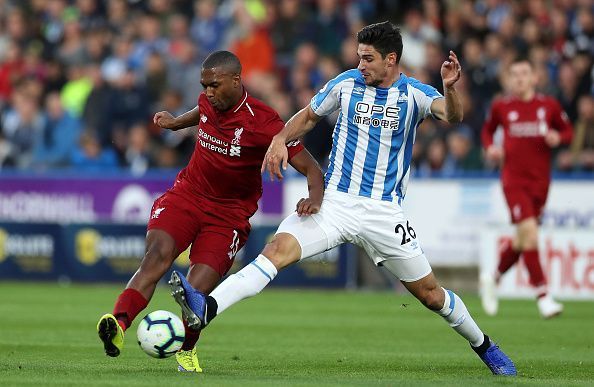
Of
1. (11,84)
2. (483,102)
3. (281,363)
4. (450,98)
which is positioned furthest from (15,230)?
(450,98)

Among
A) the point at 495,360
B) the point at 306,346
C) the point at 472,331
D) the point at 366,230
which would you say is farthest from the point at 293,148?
the point at 306,346

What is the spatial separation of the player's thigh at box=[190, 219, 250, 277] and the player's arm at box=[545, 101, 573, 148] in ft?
19.1

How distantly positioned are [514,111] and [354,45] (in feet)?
21.5

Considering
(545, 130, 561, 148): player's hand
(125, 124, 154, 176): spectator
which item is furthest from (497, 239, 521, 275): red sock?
(125, 124, 154, 176): spectator

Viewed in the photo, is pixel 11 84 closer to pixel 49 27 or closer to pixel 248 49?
pixel 49 27

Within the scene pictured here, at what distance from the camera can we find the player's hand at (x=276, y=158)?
809cm

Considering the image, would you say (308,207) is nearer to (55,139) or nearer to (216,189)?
(216,189)

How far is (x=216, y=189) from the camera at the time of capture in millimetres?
8852

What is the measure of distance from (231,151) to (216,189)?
31 centimetres

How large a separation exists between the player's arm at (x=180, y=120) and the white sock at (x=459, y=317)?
2198 millimetres

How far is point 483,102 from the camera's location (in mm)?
19547

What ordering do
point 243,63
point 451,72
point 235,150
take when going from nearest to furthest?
point 451,72, point 235,150, point 243,63

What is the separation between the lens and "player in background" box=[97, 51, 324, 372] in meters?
8.49

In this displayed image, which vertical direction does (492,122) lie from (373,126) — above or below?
below
